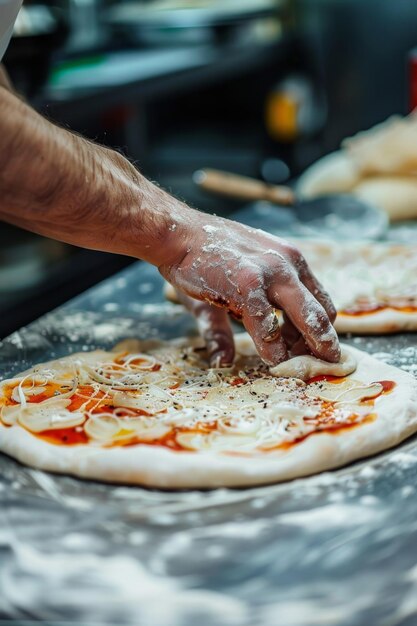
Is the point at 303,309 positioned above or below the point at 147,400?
above

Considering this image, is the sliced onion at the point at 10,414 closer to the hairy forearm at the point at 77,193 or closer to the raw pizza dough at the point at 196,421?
the raw pizza dough at the point at 196,421

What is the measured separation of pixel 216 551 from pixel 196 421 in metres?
0.30

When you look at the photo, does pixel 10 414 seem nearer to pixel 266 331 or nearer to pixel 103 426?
pixel 103 426

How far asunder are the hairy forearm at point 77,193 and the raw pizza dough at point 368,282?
536 mm

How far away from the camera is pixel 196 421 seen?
139 centimetres

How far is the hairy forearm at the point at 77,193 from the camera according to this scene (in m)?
1.29

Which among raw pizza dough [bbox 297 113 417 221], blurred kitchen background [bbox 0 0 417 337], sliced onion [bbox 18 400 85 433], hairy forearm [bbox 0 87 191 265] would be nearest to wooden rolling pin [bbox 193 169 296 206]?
raw pizza dough [bbox 297 113 417 221]

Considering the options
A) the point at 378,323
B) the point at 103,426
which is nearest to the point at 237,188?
the point at 378,323

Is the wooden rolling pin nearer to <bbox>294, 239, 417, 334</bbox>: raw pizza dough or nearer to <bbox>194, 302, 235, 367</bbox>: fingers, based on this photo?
<bbox>294, 239, 417, 334</bbox>: raw pizza dough

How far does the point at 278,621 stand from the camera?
39.4 inches

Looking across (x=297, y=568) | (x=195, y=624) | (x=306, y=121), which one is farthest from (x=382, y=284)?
(x=306, y=121)

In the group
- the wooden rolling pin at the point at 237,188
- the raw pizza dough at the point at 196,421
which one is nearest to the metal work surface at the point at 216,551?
the raw pizza dough at the point at 196,421

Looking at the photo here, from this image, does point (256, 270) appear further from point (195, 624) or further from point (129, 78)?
point (129, 78)

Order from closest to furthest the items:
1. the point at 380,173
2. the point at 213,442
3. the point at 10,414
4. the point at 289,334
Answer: the point at 213,442, the point at 10,414, the point at 289,334, the point at 380,173
